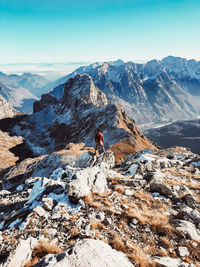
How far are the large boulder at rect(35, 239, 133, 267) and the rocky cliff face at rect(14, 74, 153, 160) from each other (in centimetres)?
5103

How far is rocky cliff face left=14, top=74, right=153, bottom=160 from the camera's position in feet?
244

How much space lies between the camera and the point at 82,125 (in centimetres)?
9675

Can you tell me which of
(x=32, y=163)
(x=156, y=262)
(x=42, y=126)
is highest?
(x=156, y=262)

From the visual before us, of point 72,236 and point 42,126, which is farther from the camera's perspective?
point 42,126

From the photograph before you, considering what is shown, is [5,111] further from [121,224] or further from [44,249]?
[121,224]

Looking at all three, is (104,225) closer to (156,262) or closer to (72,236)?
(72,236)

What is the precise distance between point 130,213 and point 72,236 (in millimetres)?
3766

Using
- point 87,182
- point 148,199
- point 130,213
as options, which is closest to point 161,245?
point 130,213

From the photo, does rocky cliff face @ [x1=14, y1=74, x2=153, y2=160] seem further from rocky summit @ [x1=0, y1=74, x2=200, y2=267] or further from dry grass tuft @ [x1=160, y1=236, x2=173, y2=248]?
dry grass tuft @ [x1=160, y1=236, x2=173, y2=248]

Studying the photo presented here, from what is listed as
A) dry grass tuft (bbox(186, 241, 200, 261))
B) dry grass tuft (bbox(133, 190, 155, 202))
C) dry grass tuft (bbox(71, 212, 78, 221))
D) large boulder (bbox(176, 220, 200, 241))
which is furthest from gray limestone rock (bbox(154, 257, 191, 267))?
dry grass tuft (bbox(133, 190, 155, 202))

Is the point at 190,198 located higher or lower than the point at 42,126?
higher

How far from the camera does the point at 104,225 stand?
8562mm

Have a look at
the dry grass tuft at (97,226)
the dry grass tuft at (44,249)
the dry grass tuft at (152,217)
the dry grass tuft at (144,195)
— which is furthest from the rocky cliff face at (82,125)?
the dry grass tuft at (44,249)

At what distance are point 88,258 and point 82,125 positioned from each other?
92.1m
